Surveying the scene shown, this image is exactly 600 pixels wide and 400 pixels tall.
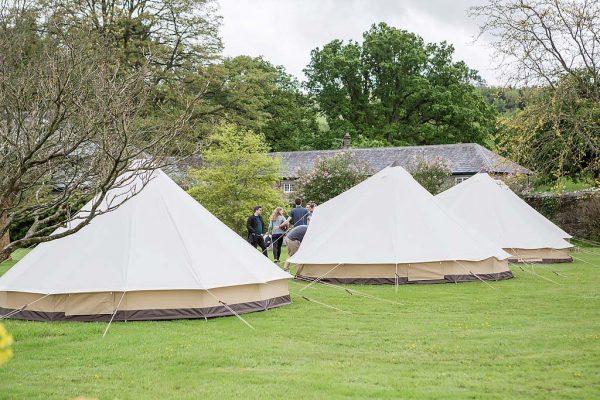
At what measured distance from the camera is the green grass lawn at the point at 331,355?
7008 millimetres

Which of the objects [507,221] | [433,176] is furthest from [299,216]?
[433,176]

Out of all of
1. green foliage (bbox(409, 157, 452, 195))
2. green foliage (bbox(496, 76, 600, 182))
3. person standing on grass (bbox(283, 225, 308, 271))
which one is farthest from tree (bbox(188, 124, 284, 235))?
green foliage (bbox(496, 76, 600, 182))

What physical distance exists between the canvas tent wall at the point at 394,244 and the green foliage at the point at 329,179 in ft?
58.5

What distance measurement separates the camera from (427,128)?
2096 inches

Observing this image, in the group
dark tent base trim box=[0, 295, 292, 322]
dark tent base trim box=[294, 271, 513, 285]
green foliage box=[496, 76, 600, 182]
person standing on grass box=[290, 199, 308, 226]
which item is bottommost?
dark tent base trim box=[0, 295, 292, 322]

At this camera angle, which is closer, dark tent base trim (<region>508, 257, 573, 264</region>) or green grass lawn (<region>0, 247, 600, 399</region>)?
green grass lawn (<region>0, 247, 600, 399</region>)

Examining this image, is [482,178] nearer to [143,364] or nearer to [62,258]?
[62,258]

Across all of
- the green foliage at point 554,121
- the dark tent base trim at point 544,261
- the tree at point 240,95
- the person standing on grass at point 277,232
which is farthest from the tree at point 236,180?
the green foliage at point 554,121

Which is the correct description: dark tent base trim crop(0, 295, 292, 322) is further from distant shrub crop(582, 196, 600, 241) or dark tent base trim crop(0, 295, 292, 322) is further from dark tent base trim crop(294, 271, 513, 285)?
distant shrub crop(582, 196, 600, 241)

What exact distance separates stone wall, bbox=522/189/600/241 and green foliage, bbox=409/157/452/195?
13.7 feet

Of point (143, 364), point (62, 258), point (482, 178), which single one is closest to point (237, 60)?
point (482, 178)

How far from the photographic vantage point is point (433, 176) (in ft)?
116

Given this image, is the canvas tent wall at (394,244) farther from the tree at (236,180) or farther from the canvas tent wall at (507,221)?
the tree at (236,180)

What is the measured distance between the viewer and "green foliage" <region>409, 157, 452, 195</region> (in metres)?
35.2
